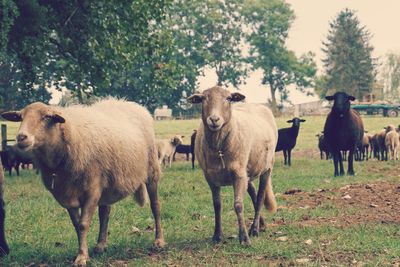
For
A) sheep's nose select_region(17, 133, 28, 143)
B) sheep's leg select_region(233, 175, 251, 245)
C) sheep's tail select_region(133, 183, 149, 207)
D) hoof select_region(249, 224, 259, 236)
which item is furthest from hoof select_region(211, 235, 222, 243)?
sheep's nose select_region(17, 133, 28, 143)

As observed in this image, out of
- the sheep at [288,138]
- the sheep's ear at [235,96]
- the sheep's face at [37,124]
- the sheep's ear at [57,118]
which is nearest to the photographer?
the sheep's face at [37,124]

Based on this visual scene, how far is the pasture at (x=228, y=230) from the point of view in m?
7.83

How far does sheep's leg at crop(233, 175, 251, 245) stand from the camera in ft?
28.3

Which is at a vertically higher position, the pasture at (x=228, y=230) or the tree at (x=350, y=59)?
the tree at (x=350, y=59)

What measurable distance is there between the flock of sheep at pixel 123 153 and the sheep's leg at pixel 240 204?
0.01 metres

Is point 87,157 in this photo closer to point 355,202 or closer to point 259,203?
point 259,203

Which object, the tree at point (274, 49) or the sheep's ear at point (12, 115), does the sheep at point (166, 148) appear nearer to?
the sheep's ear at point (12, 115)

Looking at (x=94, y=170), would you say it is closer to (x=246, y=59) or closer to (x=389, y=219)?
(x=389, y=219)

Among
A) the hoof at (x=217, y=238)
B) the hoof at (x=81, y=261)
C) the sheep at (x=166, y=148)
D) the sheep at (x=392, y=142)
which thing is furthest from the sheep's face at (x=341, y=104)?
the hoof at (x=81, y=261)

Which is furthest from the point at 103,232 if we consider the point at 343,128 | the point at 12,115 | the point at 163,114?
the point at 163,114

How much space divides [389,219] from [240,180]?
9.78 ft

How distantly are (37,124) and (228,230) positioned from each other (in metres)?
3.82

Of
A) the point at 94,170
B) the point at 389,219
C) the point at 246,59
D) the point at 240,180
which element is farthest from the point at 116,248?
the point at 246,59

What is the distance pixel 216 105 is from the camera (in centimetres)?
891
